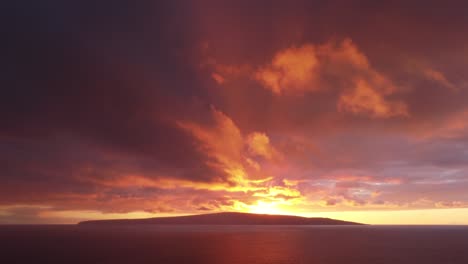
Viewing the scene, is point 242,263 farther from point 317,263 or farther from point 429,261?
point 429,261

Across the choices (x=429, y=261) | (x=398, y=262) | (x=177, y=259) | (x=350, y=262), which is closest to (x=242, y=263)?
(x=177, y=259)

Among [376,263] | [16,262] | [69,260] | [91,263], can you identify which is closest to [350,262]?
[376,263]

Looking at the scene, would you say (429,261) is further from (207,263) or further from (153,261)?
(153,261)

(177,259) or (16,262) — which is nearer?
(16,262)

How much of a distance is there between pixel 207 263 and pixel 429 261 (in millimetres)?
53830

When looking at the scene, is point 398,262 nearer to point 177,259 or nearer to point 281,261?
point 281,261

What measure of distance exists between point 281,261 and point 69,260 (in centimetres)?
5160

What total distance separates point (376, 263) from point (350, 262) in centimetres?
569

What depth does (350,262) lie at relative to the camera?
81125 mm

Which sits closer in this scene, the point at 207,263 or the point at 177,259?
the point at 207,263

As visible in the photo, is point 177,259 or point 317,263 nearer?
point 317,263

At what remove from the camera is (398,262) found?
83.1 m

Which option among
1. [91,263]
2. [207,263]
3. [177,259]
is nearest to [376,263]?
[207,263]

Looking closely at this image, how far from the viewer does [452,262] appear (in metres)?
82.2
